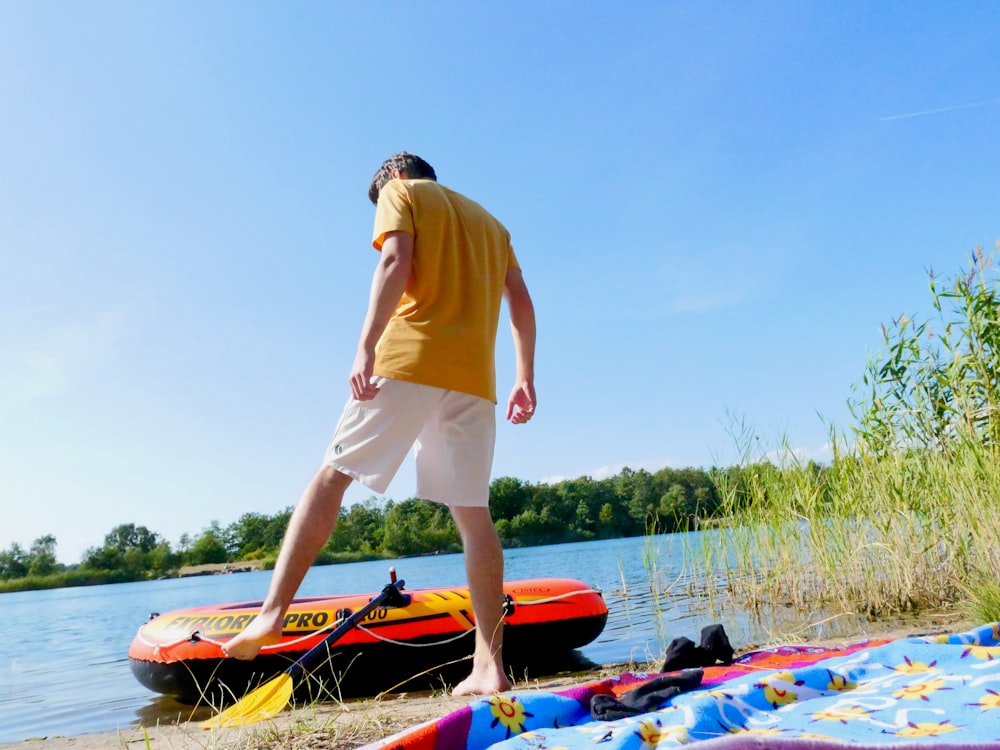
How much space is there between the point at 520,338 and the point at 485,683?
1.41 m

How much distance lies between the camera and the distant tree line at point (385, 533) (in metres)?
18.1

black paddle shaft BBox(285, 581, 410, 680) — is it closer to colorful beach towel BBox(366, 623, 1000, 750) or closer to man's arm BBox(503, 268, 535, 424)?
man's arm BBox(503, 268, 535, 424)

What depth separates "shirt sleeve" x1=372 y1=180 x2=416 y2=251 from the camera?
107 inches

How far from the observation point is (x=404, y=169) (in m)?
3.10

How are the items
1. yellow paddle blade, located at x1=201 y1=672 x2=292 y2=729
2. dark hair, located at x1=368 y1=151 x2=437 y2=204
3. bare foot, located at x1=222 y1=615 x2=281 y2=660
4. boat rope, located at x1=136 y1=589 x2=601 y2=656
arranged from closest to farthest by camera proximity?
1. yellow paddle blade, located at x1=201 y1=672 x2=292 y2=729
2. bare foot, located at x1=222 y1=615 x2=281 y2=660
3. dark hair, located at x1=368 y1=151 x2=437 y2=204
4. boat rope, located at x1=136 y1=589 x2=601 y2=656

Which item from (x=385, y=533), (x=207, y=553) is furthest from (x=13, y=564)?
(x=385, y=533)

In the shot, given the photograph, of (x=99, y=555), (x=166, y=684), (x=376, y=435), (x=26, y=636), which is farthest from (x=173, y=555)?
(x=376, y=435)

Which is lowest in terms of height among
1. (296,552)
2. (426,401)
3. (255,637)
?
(255,637)

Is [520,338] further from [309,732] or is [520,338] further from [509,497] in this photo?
[509,497]

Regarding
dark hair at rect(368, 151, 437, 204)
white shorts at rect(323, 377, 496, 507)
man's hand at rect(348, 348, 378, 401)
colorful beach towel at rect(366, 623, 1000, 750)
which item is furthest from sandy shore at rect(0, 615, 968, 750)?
dark hair at rect(368, 151, 437, 204)

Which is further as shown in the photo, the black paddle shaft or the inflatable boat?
the inflatable boat

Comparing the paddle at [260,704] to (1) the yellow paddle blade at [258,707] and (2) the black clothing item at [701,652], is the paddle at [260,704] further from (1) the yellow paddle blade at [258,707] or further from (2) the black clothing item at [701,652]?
(2) the black clothing item at [701,652]

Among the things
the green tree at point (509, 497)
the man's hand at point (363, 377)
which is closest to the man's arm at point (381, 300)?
the man's hand at point (363, 377)

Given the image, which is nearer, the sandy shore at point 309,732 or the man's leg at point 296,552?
the sandy shore at point 309,732
